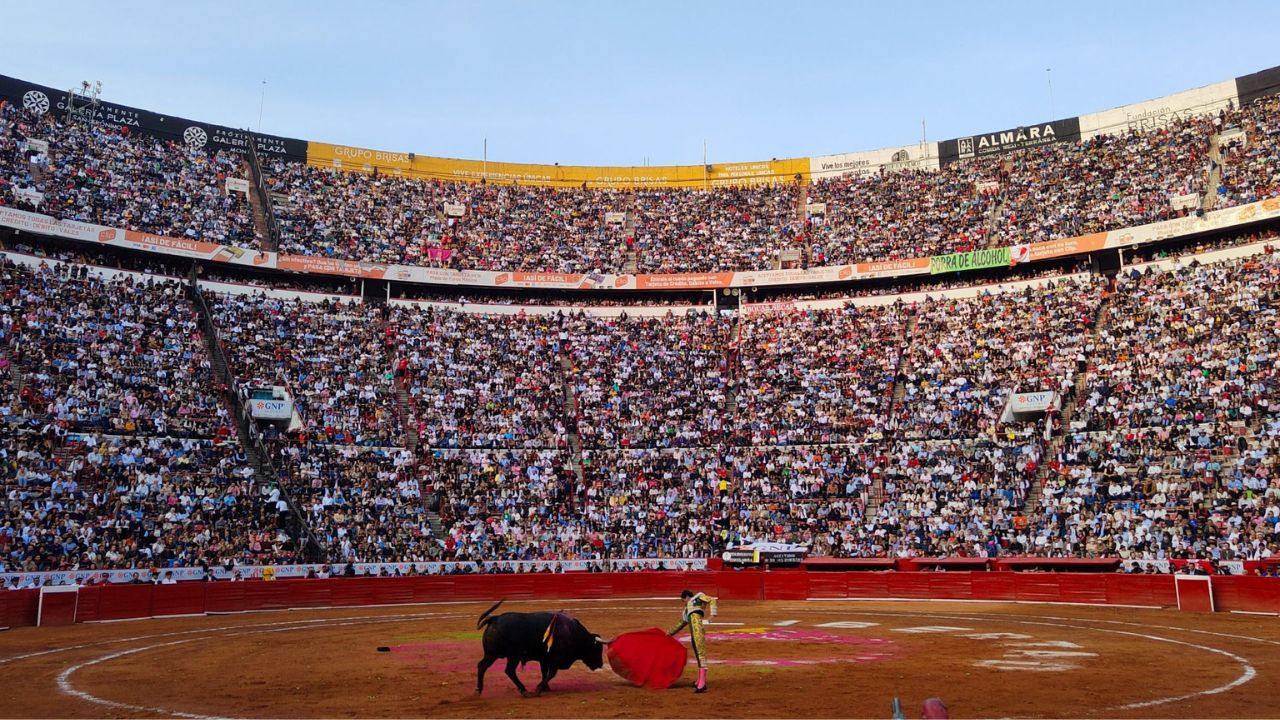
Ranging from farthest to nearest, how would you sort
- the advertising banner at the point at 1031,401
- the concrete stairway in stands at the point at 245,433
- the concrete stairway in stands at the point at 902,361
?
the concrete stairway in stands at the point at 902,361 → the advertising banner at the point at 1031,401 → the concrete stairway in stands at the point at 245,433

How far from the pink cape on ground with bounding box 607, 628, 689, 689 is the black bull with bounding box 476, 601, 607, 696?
0.49m

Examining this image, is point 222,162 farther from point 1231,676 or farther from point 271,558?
point 1231,676

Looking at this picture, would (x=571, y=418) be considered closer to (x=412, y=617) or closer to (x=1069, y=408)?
(x=412, y=617)

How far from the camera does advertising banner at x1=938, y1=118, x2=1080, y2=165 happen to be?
51938mm

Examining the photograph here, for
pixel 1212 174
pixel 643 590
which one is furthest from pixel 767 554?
pixel 1212 174

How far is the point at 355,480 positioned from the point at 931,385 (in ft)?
79.0

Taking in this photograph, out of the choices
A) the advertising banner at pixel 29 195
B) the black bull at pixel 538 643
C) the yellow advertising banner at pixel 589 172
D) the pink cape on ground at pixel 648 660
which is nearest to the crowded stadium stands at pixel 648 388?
the advertising banner at pixel 29 195

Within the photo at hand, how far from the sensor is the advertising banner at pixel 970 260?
45.2 m

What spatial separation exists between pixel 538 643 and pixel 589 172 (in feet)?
166

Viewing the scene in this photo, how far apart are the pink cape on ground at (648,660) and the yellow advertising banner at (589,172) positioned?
4930 cm

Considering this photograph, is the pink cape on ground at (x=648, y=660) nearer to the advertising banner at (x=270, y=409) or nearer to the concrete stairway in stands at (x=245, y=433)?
the concrete stairway in stands at (x=245, y=433)

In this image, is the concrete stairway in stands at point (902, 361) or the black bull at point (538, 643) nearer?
the black bull at point (538, 643)

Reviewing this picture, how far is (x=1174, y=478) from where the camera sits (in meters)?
32.1

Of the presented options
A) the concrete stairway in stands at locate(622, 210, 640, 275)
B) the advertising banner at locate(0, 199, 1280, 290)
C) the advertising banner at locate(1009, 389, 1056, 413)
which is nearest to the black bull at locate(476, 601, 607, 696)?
the advertising banner at locate(1009, 389, 1056, 413)
